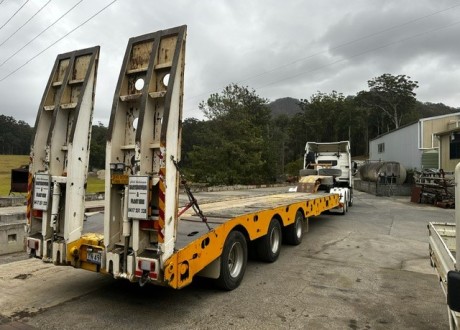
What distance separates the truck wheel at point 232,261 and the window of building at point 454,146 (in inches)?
893

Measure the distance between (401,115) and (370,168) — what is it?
2169 inches

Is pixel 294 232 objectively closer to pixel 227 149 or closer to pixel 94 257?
pixel 94 257

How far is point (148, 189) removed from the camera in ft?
13.7

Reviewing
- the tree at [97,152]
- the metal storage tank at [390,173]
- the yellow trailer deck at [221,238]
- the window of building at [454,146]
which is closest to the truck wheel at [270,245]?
the yellow trailer deck at [221,238]

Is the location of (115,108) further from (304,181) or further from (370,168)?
(370,168)

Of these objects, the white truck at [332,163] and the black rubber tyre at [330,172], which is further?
the white truck at [332,163]

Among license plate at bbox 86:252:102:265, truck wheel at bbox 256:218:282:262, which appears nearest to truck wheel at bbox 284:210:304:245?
truck wheel at bbox 256:218:282:262

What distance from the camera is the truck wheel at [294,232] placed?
337 inches

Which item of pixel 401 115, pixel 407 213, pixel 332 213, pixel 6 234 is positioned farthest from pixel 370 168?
pixel 401 115

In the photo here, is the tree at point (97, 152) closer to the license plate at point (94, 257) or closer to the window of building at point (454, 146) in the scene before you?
the license plate at point (94, 257)

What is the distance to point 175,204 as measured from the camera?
4.37 metres

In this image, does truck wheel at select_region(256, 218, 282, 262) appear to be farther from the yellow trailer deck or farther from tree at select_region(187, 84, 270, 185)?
tree at select_region(187, 84, 270, 185)

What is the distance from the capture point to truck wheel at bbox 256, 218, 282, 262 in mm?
6938

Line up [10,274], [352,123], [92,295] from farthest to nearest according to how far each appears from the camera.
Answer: [352,123] → [10,274] → [92,295]
